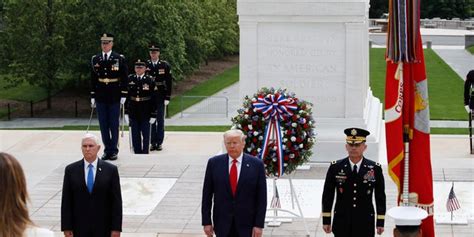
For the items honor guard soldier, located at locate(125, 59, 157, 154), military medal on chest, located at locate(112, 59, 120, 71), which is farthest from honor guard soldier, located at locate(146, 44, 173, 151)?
military medal on chest, located at locate(112, 59, 120, 71)

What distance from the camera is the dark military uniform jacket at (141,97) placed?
547 inches

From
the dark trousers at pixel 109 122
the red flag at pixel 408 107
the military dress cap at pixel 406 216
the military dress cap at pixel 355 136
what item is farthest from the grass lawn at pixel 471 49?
the military dress cap at pixel 406 216

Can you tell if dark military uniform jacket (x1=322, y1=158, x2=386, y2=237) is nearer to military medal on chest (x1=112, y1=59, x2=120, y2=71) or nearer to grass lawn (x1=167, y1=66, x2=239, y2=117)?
military medal on chest (x1=112, y1=59, x2=120, y2=71)

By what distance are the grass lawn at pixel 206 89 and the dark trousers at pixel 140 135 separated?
12.2m

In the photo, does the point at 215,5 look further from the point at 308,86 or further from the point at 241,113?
the point at 241,113

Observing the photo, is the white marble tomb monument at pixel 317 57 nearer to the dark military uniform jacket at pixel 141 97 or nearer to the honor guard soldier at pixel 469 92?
the dark military uniform jacket at pixel 141 97

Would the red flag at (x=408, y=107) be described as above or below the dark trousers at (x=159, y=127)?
above

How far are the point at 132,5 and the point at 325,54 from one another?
651 inches

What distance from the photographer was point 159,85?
14508 millimetres

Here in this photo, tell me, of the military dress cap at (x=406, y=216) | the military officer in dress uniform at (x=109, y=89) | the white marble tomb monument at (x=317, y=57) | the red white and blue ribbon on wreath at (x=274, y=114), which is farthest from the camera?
the military officer in dress uniform at (x=109, y=89)

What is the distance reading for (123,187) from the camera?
11.5 metres

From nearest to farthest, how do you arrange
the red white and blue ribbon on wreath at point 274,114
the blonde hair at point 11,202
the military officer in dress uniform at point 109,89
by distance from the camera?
the blonde hair at point 11,202 → the red white and blue ribbon on wreath at point 274,114 → the military officer in dress uniform at point 109,89

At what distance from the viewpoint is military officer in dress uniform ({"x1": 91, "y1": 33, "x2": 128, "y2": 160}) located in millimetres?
13156

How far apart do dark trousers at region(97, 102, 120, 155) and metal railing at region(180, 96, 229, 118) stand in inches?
476
